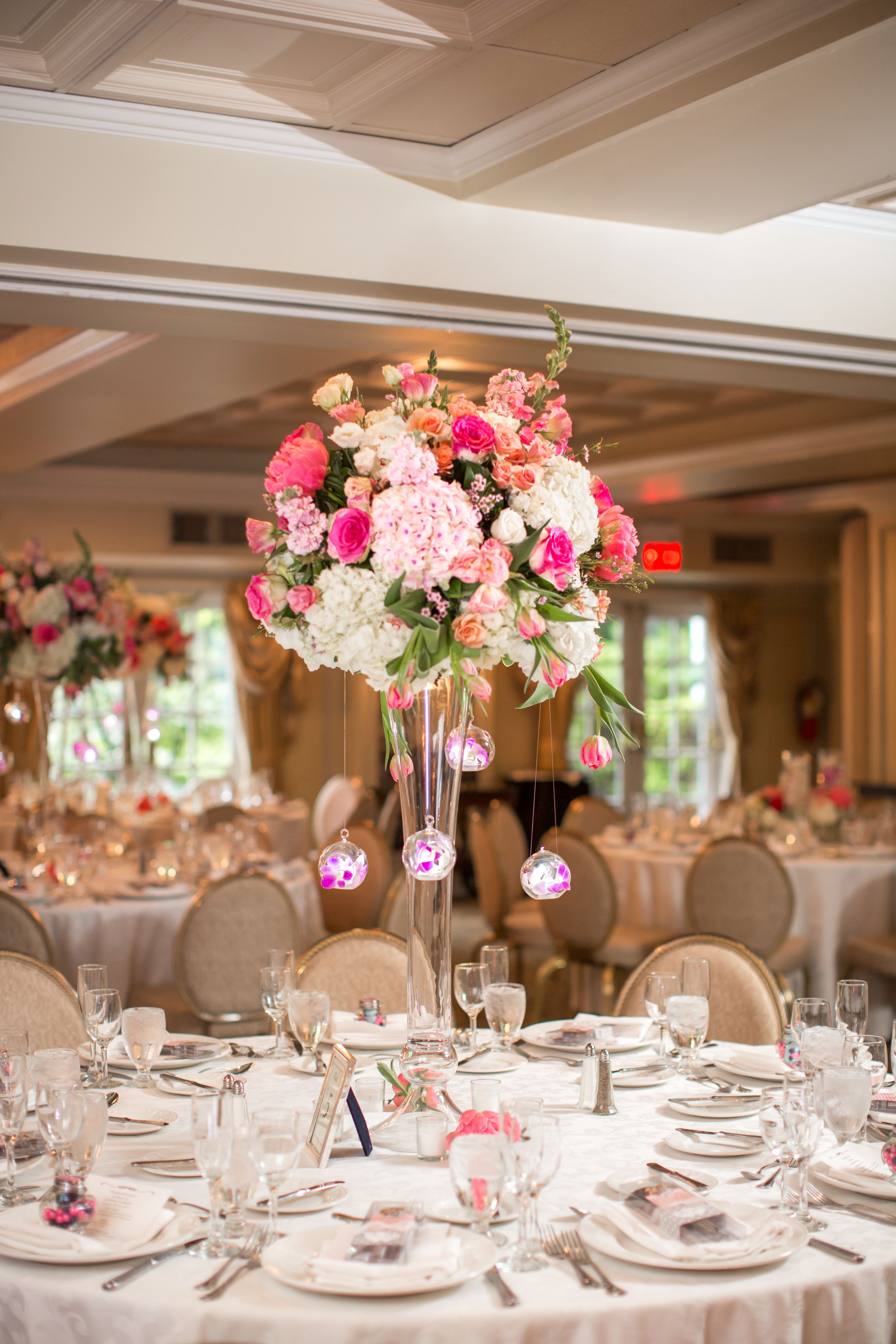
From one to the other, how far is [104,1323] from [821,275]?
3.90 m

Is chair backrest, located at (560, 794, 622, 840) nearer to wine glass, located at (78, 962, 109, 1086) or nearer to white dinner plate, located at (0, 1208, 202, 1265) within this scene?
wine glass, located at (78, 962, 109, 1086)

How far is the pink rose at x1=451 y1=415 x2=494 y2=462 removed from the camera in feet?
7.00

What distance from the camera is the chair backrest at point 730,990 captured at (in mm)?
3184

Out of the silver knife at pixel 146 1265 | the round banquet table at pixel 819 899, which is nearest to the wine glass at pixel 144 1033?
the silver knife at pixel 146 1265

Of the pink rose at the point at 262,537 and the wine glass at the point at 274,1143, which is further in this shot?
the pink rose at the point at 262,537

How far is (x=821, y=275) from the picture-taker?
4.36 m

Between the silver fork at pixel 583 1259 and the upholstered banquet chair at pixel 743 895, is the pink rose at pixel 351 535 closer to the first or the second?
the silver fork at pixel 583 1259

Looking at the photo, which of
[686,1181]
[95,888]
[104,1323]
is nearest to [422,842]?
[686,1181]

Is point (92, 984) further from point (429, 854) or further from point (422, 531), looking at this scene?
point (422, 531)

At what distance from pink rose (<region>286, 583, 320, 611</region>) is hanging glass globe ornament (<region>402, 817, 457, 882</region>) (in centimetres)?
44

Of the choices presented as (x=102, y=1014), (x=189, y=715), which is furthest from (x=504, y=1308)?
(x=189, y=715)

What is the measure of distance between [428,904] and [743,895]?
329 centimetres

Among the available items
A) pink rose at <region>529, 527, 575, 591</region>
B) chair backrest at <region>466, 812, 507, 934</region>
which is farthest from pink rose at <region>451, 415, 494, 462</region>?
chair backrest at <region>466, 812, 507, 934</region>

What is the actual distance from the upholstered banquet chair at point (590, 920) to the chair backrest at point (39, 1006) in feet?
9.08
